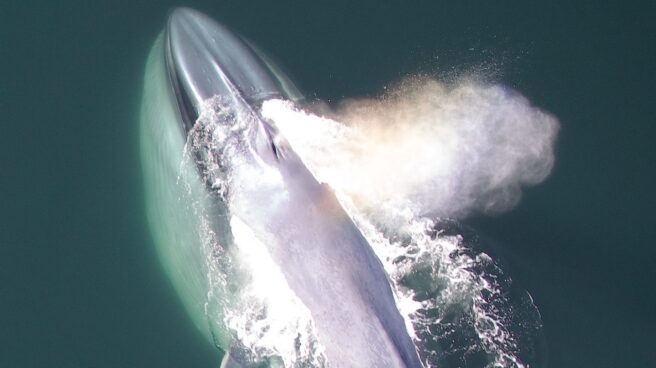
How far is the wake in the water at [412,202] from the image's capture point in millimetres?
10781

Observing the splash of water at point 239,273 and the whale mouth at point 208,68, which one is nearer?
the splash of water at point 239,273

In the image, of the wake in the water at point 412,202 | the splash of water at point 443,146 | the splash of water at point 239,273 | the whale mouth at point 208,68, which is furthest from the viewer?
the splash of water at point 443,146

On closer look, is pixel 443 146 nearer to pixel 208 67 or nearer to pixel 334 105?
pixel 334 105

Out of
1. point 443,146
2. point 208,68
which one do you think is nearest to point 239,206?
point 208,68

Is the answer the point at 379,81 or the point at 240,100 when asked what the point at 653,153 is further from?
the point at 240,100

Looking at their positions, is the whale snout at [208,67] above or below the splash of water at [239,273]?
above

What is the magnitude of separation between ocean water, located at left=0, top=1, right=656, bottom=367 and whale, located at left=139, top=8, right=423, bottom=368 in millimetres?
1712

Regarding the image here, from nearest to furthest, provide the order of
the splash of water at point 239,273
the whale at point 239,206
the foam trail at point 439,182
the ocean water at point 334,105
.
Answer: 1. the whale at point 239,206
2. the splash of water at point 239,273
3. the foam trail at point 439,182
4. the ocean water at point 334,105

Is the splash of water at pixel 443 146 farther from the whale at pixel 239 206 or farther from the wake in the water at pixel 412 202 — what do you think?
the whale at pixel 239 206

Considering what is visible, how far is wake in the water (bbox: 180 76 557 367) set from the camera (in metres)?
10.8

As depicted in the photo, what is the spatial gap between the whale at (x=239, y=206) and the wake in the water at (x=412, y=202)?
0.31ft

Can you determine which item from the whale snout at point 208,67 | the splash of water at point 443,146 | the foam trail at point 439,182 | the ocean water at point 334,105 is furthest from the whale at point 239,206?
the splash of water at point 443,146

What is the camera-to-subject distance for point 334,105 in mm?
15234

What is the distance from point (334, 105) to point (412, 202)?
10.7 feet
